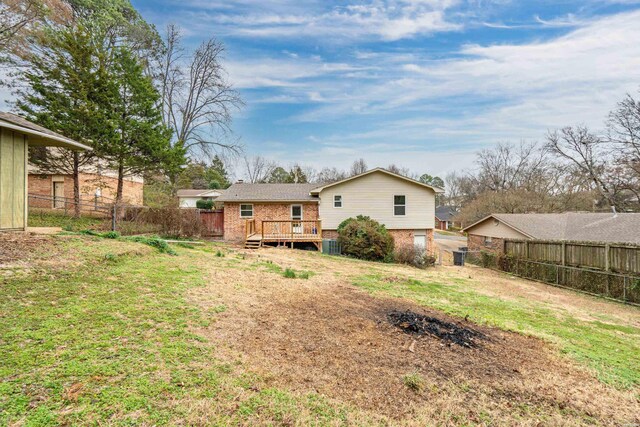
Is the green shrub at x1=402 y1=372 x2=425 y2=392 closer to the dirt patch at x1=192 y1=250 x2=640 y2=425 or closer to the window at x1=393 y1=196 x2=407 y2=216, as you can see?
the dirt patch at x1=192 y1=250 x2=640 y2=425

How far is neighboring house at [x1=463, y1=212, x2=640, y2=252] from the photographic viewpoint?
1493cm

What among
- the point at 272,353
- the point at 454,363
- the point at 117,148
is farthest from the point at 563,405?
the point at 117,148

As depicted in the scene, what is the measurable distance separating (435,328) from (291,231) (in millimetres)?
11954

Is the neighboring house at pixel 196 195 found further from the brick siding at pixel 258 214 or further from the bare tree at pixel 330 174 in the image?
the brick siding at pixel 258 214

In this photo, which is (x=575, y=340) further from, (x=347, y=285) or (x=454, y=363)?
(x=347, y=285)

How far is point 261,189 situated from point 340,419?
18639 millimetres

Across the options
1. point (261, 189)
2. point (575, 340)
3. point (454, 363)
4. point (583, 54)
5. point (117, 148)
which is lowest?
point (575, 340)

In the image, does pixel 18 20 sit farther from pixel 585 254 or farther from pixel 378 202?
pixel 585 254

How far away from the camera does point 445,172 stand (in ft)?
222

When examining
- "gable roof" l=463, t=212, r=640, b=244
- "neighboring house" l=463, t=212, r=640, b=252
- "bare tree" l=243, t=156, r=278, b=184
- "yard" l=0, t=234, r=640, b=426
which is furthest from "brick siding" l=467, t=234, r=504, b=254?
"bare tree" l=243, t=156, r=278, b=184

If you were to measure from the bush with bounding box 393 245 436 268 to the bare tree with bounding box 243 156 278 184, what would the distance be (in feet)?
111

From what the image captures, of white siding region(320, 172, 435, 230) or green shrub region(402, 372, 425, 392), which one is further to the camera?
white siding region(320, 172, 435, 230)

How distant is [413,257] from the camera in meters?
15.6

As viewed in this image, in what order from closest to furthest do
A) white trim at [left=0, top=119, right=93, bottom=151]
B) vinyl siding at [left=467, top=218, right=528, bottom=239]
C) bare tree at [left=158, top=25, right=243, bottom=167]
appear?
white trim at [left=0, top=119, right=93, bottom=151]
vinyl siding at [left=467, top=218, right=528, bottom=239]
bare tree at [left=158, top=25, right=243, bottom=167]
